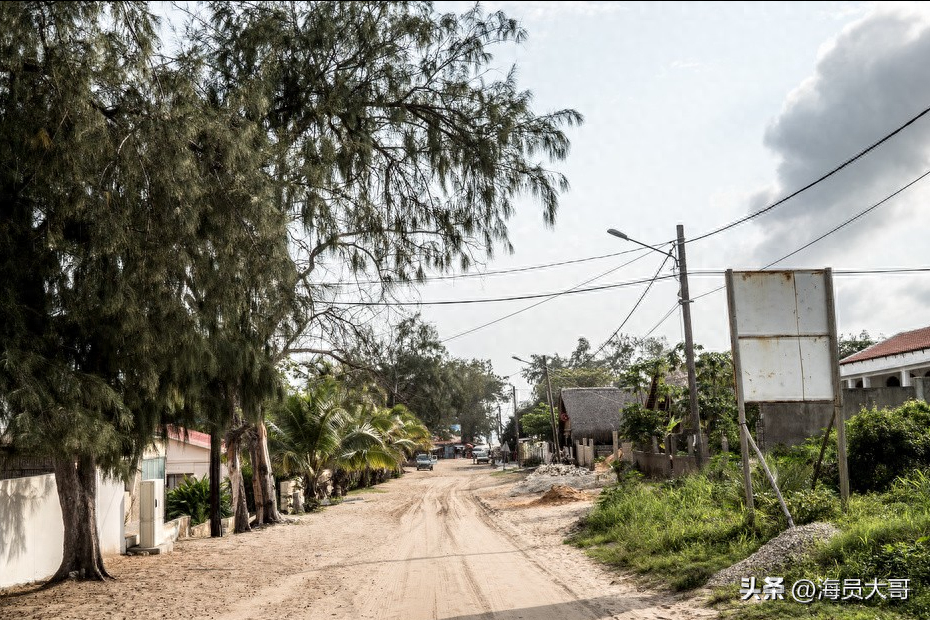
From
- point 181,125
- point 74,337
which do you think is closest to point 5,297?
point 74,337

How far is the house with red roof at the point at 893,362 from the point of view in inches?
1218

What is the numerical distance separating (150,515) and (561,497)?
47.4 feet

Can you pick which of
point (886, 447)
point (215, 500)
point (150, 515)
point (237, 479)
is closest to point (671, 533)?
point (886, 447)

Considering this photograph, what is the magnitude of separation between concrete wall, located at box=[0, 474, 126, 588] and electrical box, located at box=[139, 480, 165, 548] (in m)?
2.40

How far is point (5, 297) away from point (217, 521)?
39.2ft

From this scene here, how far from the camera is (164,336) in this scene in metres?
8.86

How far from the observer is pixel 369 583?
10875 mm

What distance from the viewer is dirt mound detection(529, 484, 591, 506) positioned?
25186 millimetres

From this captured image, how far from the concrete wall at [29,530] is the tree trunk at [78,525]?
443 mm

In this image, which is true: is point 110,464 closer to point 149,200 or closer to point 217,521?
point 149,200

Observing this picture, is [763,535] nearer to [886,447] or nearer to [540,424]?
[886,447]

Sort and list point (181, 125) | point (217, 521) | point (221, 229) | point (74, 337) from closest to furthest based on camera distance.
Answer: point (181, 125) < point (221, 229) < point (74, 337) < point (217, 521)

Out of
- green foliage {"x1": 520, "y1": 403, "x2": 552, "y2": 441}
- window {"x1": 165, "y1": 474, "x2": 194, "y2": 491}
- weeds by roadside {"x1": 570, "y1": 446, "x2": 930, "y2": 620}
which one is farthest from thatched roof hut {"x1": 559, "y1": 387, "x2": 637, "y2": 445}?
weeds by roadside {"x1": 570, "y1": 446, "x2": 930, "y2": 620}

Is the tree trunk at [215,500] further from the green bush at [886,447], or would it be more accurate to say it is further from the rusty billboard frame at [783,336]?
the green bush at [886,447]
